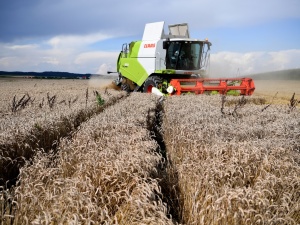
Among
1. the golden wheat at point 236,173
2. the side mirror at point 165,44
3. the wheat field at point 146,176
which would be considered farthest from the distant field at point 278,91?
the wheat field at point 146,176

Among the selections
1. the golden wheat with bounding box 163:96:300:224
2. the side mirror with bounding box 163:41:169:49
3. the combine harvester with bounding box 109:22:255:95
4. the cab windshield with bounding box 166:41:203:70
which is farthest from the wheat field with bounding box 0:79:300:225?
the cab windshield with bounding box 166:41:203:70

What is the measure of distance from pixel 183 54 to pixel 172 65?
901mm

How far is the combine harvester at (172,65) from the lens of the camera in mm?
17266

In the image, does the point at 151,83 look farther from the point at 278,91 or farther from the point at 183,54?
the point at 278,91

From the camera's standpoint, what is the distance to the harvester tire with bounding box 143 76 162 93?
730 inches

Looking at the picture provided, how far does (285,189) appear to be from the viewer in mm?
3947

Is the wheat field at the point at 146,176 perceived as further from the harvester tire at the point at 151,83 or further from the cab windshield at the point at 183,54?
the cab windshield at the point at 183,54

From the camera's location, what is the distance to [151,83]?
18.9 m

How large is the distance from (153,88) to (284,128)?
11253 mm

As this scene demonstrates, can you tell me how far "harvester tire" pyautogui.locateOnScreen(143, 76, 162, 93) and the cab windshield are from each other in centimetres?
95

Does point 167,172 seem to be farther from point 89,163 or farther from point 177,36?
point 177,36

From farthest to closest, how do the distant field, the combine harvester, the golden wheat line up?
1. the distant field
2. the combine harvester
3. the golden wheat

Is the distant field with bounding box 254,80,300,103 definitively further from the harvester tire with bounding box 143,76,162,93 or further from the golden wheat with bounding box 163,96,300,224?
the golden wheat with bounding box 163,96,300,224

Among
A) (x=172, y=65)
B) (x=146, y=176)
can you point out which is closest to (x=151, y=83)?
(x=172, y=65)
